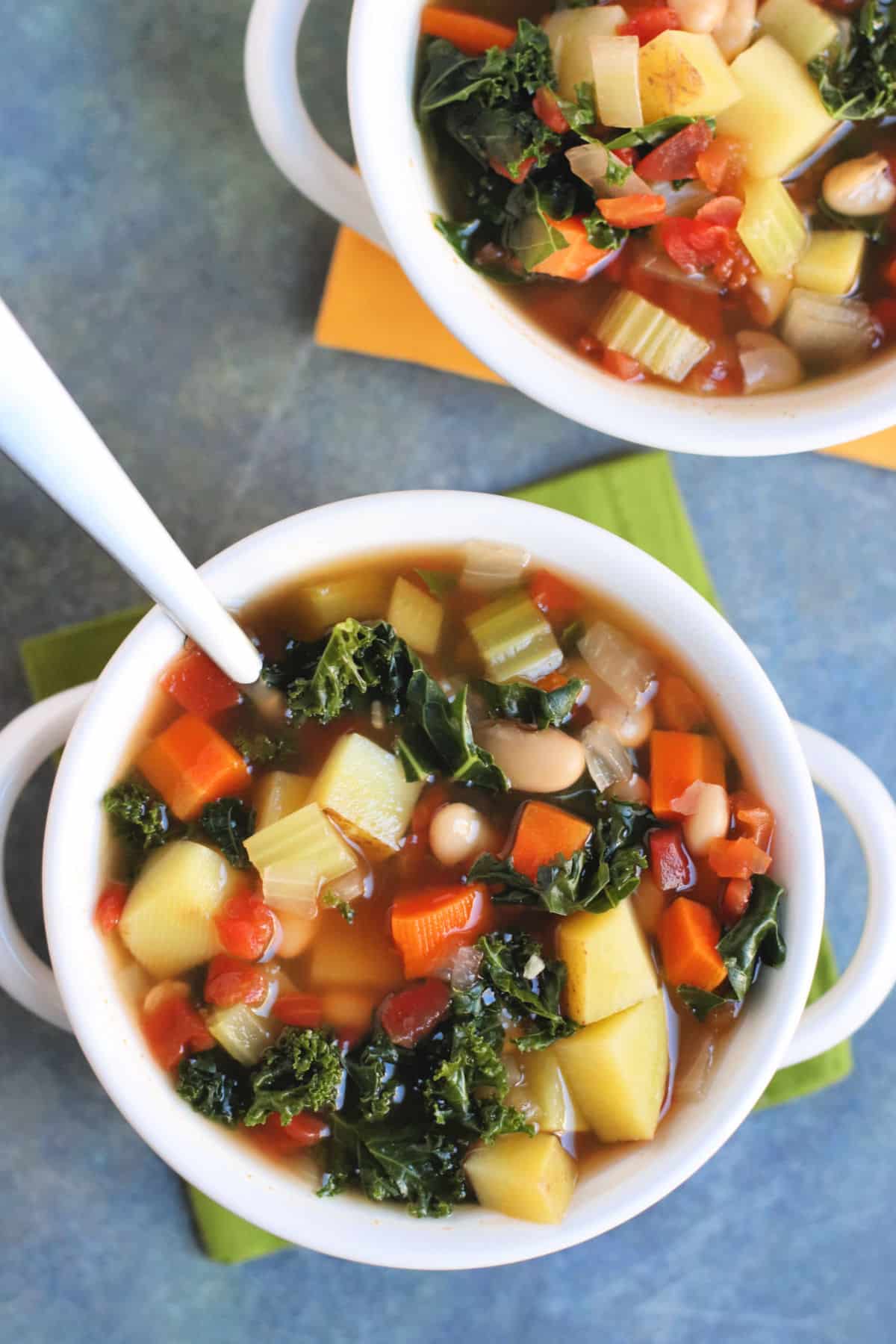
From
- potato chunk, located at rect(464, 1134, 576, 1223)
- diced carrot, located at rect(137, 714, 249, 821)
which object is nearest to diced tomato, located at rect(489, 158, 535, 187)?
diced carrot, located at rect(137, 714, 249, 821)

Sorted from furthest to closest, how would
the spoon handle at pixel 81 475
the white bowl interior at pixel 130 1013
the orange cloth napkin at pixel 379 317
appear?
the orange cloth napkin at pixel 379 317, the white bowl interior at pixel 130 1013, the spoon handle at pixel 81 475

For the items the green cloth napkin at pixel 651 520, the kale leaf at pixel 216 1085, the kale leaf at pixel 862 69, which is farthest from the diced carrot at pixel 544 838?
the kale leaf at pixel 862 69

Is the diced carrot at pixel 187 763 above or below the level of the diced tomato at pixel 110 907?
above

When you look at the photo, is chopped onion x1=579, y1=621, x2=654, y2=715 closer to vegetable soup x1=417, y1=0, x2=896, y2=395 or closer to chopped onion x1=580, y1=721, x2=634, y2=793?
chopped onion x1=580, y1=721, x2=634, y2=793

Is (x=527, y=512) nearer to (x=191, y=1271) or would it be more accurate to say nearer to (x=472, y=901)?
(x=472, y=901)

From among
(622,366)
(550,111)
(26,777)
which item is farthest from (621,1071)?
(550,111)

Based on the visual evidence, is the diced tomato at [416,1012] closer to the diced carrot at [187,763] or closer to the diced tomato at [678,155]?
the diced carrot at [187,763]
